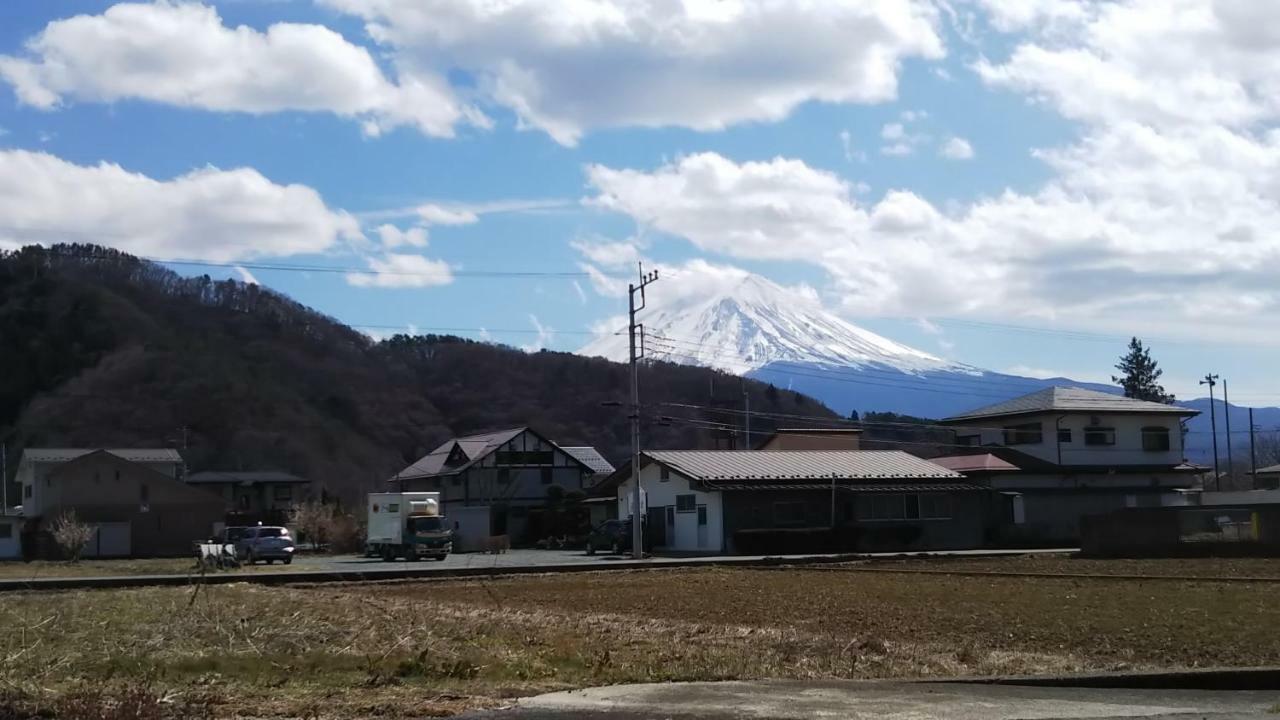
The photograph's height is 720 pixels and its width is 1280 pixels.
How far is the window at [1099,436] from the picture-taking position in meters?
60.7

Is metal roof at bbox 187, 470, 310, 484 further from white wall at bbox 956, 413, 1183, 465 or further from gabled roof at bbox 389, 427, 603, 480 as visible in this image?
white wall at bbox 956, 413, 1183, 465

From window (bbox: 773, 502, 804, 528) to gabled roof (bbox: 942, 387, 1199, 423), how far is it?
56.6 feet

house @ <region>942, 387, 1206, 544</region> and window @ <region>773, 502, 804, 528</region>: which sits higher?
house @ <region>942, 387, 1206, 544</region>

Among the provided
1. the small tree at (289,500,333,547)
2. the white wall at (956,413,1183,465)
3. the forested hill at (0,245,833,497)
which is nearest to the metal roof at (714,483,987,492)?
the white wall at (956,413,1183,465)

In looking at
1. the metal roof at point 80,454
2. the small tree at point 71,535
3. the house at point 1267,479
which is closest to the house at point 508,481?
the metal roof at point 80,454

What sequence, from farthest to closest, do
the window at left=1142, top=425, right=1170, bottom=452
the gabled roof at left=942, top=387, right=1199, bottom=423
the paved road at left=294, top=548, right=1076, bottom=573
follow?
1. the window at left=1142, top=425, right=1170, bottom=452
2. the gabled roof at left=942, top=387, right=1199, bottom=423
3. the paved road at left=294, top=548, right=1076, bottom=573

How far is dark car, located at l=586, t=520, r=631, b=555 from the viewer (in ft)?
162

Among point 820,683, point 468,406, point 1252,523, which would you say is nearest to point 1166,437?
point 1252,523

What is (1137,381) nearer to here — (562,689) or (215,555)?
(215,555)

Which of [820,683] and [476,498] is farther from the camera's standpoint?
[476,498]

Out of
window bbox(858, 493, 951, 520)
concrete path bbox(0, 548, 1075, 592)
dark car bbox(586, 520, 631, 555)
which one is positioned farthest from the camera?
window bbox(858, 493, 951, 520)

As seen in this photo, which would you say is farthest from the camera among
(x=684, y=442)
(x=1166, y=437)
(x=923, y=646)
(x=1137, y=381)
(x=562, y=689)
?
(x=684, y=442)

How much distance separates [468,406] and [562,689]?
336 feet

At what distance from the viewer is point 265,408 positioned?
10262 centimetres
